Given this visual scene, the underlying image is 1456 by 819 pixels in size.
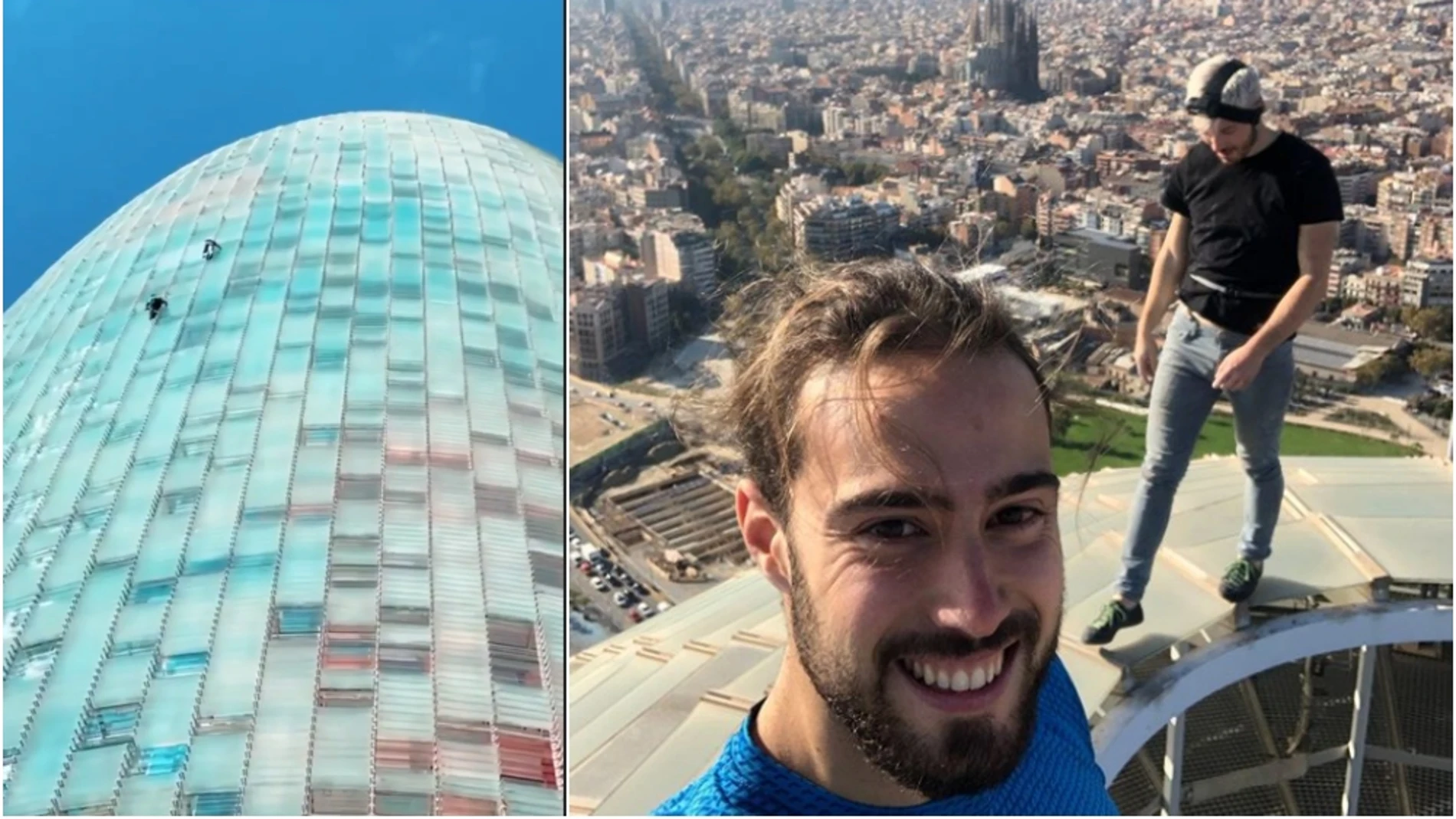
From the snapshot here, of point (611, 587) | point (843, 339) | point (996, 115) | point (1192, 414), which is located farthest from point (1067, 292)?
point (996, 115)

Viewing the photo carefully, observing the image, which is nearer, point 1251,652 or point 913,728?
point 913,728

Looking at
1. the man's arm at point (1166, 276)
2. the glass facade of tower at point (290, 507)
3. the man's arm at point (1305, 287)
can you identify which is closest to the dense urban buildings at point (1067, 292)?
the man's arm at point (1166, 276)

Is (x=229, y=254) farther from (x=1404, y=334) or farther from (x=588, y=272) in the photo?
(x=1404, y=334)

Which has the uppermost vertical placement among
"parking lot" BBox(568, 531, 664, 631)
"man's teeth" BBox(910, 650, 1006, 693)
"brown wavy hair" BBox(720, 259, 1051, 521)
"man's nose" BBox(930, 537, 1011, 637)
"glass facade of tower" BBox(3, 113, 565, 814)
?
"brown wavy hair" BBox(720, 259, 1051, 521)

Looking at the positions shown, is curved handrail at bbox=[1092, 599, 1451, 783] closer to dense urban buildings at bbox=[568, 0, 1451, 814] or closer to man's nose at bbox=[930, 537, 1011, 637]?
dense urban buildings at bbox=[568, 0, 1451, 814]

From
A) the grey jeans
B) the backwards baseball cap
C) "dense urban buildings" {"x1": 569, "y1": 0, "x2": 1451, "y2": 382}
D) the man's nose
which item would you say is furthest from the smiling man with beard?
"dense urban buildings" {"x1": 569, "y1": 0, "x2": 1451, "y2": 382}

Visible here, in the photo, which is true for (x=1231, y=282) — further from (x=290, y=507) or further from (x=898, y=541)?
(x=290, y=507)

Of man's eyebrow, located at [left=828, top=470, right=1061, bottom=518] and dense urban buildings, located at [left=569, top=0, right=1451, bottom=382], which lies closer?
man's eyebrow, located at [left=828, top=470, right=1061, bottom=518]
